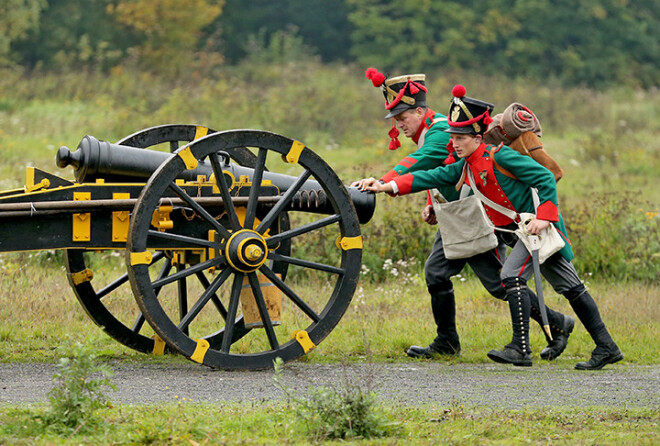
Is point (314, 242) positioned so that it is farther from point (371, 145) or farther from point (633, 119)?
point (633, 119)

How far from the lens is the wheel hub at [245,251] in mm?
6273

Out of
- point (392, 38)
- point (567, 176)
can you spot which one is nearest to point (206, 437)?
point (567, 176)

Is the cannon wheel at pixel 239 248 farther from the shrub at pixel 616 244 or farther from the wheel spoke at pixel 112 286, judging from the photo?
the shrub at pixel 616 244

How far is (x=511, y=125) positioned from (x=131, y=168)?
8.04 feet

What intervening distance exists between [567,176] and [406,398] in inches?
435

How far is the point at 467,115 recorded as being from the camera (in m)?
6.64

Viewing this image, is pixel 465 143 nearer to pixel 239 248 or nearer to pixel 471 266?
pixel 471 266

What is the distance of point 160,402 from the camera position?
537cm

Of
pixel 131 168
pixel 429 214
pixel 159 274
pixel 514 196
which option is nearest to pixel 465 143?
pixel 514 196

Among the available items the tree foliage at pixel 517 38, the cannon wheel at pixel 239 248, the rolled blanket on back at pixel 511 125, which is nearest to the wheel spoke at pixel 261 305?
the cannon wheel at pixel 239 248

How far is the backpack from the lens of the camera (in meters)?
6.87

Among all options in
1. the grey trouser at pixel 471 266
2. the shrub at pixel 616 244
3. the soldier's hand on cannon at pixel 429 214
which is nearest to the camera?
the grey trouser at pixel 471 266

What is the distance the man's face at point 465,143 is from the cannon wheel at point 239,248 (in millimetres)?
785

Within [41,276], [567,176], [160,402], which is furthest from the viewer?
[567,176]
